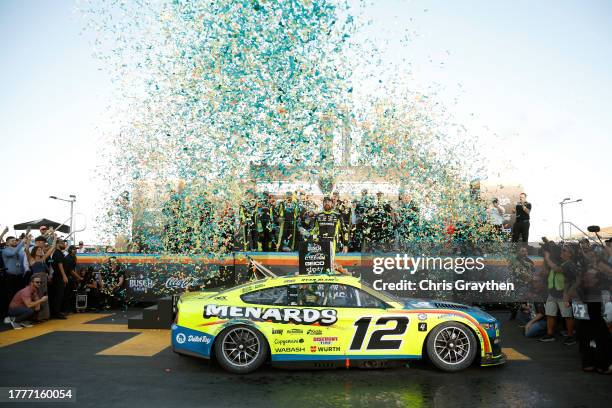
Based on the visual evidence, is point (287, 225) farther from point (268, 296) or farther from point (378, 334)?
point (378, 334)

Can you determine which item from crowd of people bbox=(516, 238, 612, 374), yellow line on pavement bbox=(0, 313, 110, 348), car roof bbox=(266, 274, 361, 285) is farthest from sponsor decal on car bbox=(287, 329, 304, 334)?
yellow line on pavement bbox=(0, 313, 110, 348)

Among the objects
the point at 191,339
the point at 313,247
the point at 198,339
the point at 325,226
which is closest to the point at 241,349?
the point at 198,339

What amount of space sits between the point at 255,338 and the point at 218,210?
17.9 feet

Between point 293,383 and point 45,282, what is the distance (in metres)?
7.88

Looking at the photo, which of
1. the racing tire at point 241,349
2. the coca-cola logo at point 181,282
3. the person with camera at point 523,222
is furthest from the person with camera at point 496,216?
the racing tire at point 241,349

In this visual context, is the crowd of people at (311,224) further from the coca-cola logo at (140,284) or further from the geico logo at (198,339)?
the geico logo at (198,339)

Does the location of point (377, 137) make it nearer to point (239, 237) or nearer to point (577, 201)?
point (239, 237)

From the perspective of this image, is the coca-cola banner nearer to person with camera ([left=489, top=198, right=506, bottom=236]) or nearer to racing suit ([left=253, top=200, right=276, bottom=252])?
racing suit ([left=253, top=200, right=276, bottom=252])

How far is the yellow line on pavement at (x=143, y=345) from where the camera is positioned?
27.9ft

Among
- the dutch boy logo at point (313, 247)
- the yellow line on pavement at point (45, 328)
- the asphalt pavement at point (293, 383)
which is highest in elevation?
the dutch boy logo at point (313, 247)

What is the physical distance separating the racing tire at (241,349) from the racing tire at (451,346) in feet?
7.85

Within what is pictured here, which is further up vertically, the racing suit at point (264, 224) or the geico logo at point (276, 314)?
the racing suit at point (264, 224)

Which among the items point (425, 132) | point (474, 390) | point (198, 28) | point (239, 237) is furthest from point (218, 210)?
point (474, 390)

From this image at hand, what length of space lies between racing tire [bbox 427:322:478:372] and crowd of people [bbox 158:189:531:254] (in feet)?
18.1
